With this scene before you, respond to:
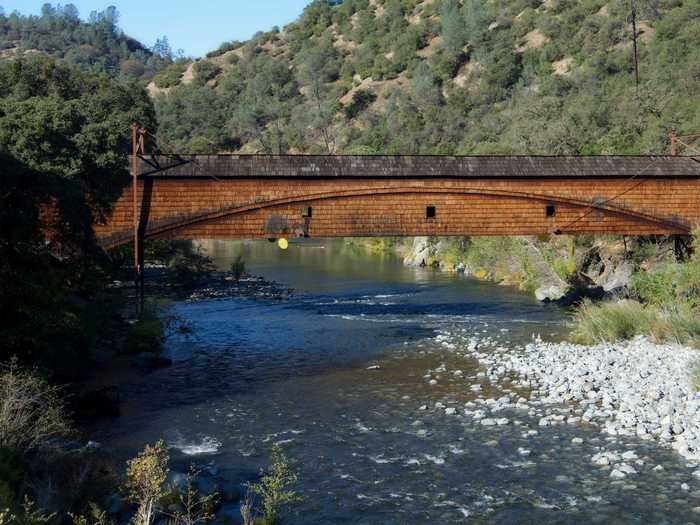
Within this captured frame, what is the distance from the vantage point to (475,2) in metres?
79.6

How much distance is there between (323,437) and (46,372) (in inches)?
200

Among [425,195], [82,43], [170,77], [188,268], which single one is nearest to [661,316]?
[425,195]

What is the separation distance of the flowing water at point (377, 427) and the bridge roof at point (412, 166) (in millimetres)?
4817

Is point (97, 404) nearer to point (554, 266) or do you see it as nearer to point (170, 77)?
point (554, 266)

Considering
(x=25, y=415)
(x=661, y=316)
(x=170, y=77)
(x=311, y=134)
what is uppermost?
(x=170, y=77)

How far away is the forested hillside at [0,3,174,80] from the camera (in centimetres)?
12531

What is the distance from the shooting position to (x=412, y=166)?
21.4 meters

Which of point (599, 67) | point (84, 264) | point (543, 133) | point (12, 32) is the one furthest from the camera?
point (12, 32)

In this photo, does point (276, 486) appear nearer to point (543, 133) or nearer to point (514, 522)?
point (514, 522)

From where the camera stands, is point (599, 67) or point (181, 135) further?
point (181, 135)

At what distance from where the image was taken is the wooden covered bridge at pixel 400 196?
20.6m

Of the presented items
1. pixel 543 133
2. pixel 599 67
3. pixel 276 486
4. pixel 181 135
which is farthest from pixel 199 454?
pixel 181 135

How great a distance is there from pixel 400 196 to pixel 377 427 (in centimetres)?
1023

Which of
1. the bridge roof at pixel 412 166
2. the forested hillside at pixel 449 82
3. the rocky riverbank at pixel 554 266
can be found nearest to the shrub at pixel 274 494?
the bridge roof at pixel 412 166
